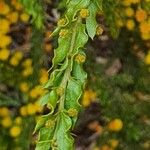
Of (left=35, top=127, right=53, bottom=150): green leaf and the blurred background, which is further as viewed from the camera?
the blurred background

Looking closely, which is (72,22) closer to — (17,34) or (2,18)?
(2,18)

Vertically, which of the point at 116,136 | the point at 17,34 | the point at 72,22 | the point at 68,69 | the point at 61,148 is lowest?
the point at 61,148

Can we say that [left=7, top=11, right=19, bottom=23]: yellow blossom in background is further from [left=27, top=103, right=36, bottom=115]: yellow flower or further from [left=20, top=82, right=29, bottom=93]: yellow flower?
[left=27, top=103, right=36, bottom=115]: yellow flower

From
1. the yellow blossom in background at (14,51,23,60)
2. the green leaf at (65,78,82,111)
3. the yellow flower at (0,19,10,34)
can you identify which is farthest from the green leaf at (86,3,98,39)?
the yellow blossom in background at (14,51,23,60)

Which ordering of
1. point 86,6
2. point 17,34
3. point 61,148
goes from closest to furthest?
1. point 61,148
2. point 86,6
3. point 17,34

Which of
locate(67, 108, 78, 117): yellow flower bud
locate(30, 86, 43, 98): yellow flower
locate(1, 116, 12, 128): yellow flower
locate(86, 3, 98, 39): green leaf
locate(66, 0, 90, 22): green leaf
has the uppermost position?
locate(30, 86, 43, 98): yellow flower

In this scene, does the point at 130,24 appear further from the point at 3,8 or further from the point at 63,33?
the point at 63,33

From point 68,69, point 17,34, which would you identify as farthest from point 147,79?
point 68,69

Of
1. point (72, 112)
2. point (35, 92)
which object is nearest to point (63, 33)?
point (72, 112)
